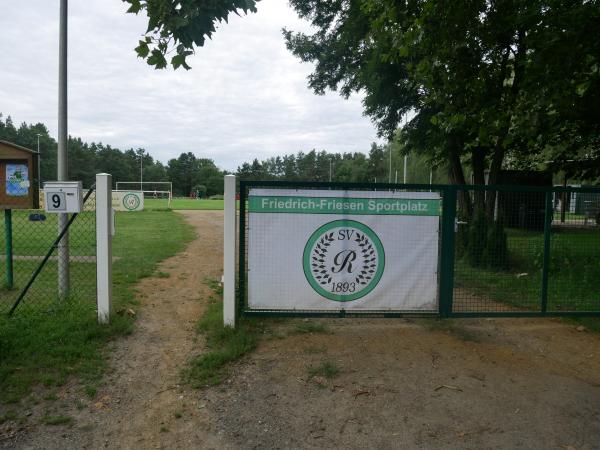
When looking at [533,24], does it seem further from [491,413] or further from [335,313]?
[491,413]

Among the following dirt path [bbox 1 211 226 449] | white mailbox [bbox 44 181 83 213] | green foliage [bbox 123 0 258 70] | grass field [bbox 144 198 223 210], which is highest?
green foliage [bbox 123 0 258 70]

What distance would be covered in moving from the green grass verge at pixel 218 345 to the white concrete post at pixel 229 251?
193mm

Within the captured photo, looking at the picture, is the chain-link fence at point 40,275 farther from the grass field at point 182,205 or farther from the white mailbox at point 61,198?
the grass field at point 182,205

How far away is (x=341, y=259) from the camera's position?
5770 millimetres

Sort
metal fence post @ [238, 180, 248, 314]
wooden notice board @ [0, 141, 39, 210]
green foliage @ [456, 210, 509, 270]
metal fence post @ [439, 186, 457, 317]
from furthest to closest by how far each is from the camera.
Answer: green foliage @ [456, 210, 509, 270] < wooden notice board @ [0, 141, 39, 210] < metal fence post @ [439, 186, 457, 317] < metal fence post @ [238, 180, 248, 314]

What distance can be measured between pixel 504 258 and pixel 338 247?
115 inches

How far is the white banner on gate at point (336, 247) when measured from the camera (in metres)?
5.70

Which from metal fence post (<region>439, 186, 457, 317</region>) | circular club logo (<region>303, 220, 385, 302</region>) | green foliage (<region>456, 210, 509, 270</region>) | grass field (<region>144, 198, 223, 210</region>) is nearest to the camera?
circular club logo (<region>303, 220, 385, 302</region>)

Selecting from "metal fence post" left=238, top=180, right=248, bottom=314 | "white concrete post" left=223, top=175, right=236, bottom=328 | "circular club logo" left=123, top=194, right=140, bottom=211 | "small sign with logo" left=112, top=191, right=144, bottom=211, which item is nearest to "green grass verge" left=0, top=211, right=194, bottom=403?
"white concrete post" left=223, top=175, right=236, bottom=328

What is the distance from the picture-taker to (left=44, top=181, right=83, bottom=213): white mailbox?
229 inches

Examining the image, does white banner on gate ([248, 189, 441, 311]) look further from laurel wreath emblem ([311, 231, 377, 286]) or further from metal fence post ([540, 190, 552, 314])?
metal fence post ([540, 190, 552, 314])

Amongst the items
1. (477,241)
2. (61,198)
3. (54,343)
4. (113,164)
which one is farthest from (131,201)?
(113,164)

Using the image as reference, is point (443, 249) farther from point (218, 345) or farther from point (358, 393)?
point (218, 345)

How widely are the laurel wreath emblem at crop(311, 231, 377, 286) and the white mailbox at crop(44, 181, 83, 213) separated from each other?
295cm
